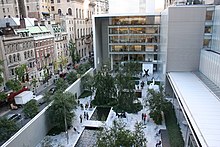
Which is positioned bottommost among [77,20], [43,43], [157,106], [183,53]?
[157,106]

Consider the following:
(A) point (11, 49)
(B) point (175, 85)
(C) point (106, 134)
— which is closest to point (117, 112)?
(B) point (175, 85)

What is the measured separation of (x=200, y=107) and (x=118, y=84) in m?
15.3

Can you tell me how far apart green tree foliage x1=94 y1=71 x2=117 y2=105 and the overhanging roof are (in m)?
9.29

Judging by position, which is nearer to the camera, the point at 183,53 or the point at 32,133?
the point at 32,133

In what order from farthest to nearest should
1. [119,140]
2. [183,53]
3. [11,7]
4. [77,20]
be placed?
1. [77,20]
2. [11,7]
3. [183,53]
4. [119,140]

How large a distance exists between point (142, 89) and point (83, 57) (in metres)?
38.9

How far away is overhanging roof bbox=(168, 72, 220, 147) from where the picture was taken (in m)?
14.8

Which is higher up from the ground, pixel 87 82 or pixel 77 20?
pixel 77 20

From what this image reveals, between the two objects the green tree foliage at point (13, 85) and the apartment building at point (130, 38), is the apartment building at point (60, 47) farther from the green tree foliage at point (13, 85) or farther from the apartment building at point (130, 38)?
the green tree foliage at point (13, 85)

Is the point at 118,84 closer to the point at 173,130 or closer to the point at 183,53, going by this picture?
the point at 183,53

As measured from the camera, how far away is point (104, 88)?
3309 centimetres

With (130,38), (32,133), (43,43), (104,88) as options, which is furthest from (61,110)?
(130,38)

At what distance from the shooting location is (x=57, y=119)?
80.0 ft

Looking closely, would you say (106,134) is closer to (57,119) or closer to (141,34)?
(57,119)
